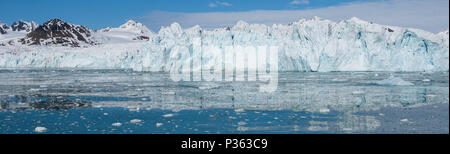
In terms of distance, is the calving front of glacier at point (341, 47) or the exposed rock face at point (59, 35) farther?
the exposed rock face at point (59, 35)

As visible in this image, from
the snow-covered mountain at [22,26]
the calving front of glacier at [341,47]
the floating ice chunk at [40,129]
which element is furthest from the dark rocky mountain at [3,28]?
the floating ice chunk at [40,129]

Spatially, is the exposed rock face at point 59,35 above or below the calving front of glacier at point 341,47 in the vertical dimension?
above

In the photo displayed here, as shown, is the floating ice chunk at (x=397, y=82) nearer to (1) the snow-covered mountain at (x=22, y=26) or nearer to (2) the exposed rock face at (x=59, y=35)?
(2) the exposed rock face at (x=59, y=35)

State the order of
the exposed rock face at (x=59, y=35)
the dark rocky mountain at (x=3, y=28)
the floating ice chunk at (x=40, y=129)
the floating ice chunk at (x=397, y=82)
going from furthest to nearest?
the dark rocky mountain at (x=3, y=28), the exposed rock face at (x=59, y=35), the floating ice chunk at (x=397, y=82), the floating ice chunk at (x=40, y=129)

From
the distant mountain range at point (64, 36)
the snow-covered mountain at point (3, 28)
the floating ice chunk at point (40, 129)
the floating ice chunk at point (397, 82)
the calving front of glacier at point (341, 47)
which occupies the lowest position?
the floating ice chunk at point (40, 129)

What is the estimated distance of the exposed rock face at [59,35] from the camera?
360ft

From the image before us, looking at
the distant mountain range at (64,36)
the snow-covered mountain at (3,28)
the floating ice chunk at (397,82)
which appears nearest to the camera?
the floating ice chunk at (397,82)

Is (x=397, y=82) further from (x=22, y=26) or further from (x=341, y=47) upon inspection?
(x=22, y=26)

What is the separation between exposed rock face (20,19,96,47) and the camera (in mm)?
109625

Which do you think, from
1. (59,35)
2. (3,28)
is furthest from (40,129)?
(3,28)

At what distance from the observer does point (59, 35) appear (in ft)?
385

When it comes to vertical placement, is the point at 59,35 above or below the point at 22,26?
below
